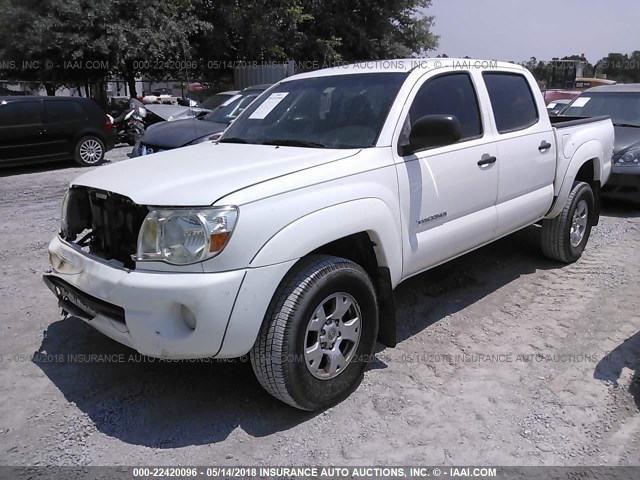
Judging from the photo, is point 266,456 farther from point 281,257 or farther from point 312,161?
point 312,161

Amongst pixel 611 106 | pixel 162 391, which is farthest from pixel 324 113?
pixel 611 106

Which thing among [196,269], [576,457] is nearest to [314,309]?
[196,269]

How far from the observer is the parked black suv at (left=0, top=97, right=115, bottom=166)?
35.4ft

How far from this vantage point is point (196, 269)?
264 cm

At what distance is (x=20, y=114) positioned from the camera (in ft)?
35.6

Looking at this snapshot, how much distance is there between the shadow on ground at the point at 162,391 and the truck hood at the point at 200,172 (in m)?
1.20

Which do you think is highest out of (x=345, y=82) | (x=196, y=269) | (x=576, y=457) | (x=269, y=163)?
(x=345, y=82)

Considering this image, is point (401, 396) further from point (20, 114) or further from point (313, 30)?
point (313, 30)

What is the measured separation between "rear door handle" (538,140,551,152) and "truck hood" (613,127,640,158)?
3.31m

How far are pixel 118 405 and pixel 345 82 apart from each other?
259 cm

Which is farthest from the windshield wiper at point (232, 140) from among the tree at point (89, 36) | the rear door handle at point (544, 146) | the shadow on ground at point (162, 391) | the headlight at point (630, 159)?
the tree at point (89, 36)

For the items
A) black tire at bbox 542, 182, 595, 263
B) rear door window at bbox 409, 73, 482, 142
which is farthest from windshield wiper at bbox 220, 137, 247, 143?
black tire at bbox 542, 182, 595, 263

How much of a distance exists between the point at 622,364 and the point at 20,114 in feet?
36.5

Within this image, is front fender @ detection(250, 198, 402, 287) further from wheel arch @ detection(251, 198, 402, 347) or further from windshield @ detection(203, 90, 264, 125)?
windshield @ detection(203, 90, 264, 125)
